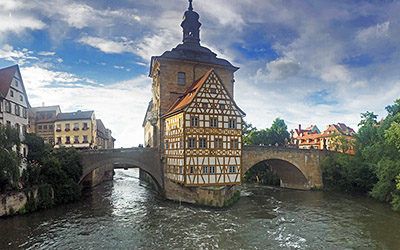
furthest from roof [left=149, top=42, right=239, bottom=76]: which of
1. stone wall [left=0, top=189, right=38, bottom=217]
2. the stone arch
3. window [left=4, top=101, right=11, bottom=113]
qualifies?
stone wall [left=0, top=189, right=38, bottom=217]

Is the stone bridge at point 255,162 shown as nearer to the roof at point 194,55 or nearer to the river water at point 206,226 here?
the river water at point 206,226

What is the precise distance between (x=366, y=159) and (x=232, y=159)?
46.4ft

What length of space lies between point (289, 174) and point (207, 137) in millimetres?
16782

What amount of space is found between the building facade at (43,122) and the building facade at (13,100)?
20.1 meters

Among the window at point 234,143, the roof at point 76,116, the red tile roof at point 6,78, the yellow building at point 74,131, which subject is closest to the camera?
the red tile roof at point 6,78

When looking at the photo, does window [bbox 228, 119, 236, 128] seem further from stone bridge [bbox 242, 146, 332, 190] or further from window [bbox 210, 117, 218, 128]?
stone bridge [bbox 242, 146, 332, 190]

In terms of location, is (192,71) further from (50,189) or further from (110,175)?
(110,175)

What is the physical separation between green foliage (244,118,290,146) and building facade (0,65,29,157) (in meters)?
31.7

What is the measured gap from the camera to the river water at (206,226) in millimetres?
17062

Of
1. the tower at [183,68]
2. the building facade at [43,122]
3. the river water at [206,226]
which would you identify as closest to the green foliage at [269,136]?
the tower at [183,68]

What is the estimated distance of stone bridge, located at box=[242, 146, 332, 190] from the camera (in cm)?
3453

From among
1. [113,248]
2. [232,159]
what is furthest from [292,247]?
[232,159]

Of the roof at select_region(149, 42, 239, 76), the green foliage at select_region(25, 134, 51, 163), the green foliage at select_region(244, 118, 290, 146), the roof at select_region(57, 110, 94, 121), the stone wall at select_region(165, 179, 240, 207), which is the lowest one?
the stone wall at select_region(165, 179, 240, 207)

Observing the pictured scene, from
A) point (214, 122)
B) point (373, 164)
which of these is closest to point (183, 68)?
point (214, 122)
